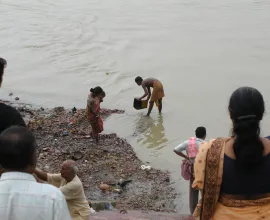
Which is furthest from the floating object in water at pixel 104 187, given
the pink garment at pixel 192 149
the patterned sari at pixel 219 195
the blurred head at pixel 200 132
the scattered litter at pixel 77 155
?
the patterned sari at pixel 219 195

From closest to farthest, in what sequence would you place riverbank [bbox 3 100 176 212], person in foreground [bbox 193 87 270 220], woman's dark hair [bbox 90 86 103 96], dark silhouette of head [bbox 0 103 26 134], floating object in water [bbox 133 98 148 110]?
person in foreground [bbox 193 87 270 220]
dark silhouette of head [bbox 0 103 26 134]
riverbank [bbox 3 100 176 212]
woman's dark hair [bbox 90 86 103 96]
floating object in water [bbox 133 98 148 110]

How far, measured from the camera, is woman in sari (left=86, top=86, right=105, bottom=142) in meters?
8.68

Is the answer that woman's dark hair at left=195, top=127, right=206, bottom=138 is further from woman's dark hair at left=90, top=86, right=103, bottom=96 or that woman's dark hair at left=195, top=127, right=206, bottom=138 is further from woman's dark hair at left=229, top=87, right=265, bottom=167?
woman's dark hair at left=90, top=86, right=103, bottom=96

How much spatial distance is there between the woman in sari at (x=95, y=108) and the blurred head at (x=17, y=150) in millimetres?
6296

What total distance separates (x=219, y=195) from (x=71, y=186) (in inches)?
81.3

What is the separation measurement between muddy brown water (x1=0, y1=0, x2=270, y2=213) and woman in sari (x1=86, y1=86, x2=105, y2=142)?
99cm

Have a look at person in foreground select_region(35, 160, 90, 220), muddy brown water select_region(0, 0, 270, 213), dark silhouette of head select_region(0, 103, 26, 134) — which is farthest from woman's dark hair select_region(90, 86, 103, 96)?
dark silhouette of head select_region(0, 103, 26, 134)

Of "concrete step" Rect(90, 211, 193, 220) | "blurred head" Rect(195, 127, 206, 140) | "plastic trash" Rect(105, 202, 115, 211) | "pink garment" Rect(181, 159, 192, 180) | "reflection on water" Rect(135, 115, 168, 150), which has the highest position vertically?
"blurred head" Rect(195, 127, 206, 140)

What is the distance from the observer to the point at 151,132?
34.0 ft

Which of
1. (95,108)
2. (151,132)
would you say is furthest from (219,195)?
(151,132)

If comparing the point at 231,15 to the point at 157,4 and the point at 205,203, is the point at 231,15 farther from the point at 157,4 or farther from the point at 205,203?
the point at 205,203

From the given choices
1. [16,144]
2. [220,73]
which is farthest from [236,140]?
[220,73]

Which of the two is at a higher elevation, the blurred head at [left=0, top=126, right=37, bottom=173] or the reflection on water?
the blurred head at [left=0, top=126, right=37, bottom=173]

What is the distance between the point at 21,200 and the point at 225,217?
45.1 inches
